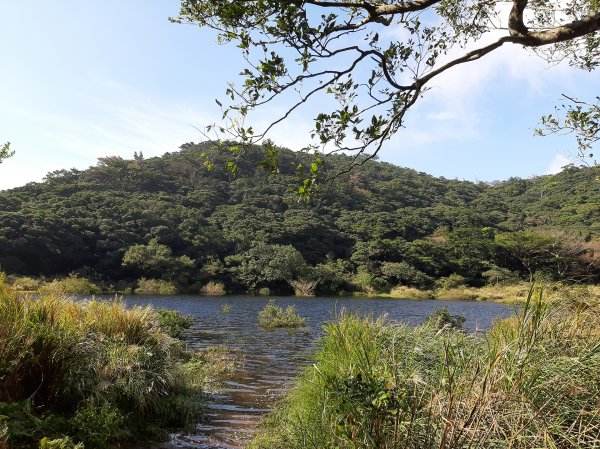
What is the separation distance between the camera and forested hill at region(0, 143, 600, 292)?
4469 centimetres

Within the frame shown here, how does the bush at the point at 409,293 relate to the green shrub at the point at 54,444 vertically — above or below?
below

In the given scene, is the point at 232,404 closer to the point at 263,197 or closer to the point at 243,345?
the point at 243,345

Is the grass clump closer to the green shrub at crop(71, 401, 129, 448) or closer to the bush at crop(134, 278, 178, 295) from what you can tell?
the green shrub at crop(71, 401, 129, 448)

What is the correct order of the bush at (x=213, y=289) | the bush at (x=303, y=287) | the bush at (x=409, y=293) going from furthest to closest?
the bush at (x=303, y=287) → the bush at (x=409, y=293) → the bush at (x=213, y=289)

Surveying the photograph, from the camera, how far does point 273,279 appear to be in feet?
153

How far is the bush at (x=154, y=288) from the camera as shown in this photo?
41500 millimetres

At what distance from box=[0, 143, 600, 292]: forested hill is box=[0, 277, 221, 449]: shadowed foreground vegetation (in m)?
31.5

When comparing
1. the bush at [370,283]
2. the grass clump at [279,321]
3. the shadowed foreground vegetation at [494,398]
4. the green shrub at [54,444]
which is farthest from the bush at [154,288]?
the shadowed foreground vegetation at [494,398]

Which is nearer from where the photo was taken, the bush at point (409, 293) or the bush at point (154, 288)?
the bush at point (154, 288)

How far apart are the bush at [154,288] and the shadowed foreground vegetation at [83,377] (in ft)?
119

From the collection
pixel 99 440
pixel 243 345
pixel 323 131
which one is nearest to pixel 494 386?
pixel 323 131

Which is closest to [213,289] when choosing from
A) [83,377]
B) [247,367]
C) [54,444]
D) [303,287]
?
[303,287]

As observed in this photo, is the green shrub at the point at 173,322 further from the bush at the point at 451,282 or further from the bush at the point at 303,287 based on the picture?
the bush at the point at 451,282

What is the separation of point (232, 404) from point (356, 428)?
16.5ft
